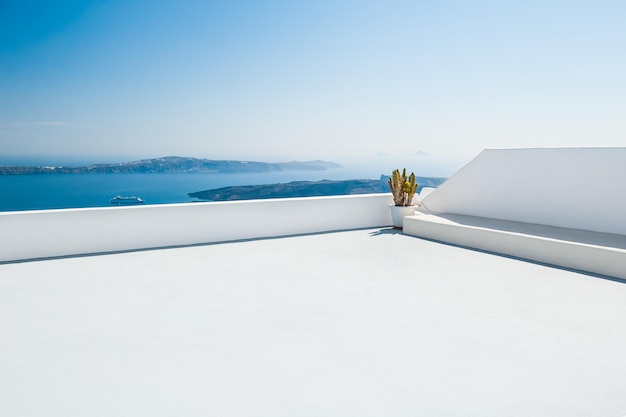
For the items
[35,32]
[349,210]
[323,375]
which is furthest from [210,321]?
[35,32]

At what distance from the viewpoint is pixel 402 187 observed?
24.3 ft

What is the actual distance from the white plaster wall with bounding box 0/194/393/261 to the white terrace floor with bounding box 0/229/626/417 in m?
0.75

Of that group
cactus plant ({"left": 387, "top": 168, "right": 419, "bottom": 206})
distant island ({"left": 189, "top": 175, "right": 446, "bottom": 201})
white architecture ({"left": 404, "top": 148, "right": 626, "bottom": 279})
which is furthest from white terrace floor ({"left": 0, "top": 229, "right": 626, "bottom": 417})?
distant island ({"left": 189, "top": 175, "right": 446, "bottom": 201})

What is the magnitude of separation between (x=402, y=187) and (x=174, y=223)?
11.9 feet

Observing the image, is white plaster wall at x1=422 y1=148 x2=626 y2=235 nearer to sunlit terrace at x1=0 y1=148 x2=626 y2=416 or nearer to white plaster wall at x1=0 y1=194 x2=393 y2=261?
sunlit terrace at x1=0 y1=148 x2=626 y2=416

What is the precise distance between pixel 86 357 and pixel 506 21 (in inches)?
466

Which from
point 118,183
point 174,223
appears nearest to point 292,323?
point 174,223

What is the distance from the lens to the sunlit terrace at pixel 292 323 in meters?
2.23

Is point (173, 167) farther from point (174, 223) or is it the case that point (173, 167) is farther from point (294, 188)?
point (174, 223)

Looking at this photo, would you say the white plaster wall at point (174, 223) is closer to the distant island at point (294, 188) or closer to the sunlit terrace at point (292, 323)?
the sunlit terrace at point (292, 323)

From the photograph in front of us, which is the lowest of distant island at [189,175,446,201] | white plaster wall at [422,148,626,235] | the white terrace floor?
the white terrace floor

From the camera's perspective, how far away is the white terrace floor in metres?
2.20

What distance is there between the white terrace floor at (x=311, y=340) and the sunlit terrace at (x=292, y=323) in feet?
0.04

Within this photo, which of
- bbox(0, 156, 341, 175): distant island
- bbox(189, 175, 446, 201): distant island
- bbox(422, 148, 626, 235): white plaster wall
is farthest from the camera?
bbox(0, 156, 341, 175): distant island
